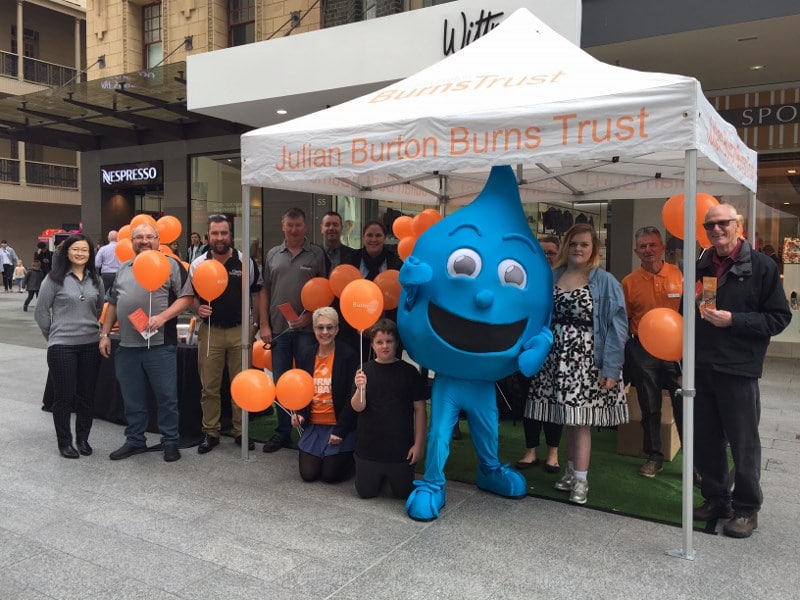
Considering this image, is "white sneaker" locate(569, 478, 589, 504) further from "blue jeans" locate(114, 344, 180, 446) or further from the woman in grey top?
the woman in grey top

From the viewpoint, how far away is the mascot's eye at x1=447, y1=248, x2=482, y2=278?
3582 millimetres

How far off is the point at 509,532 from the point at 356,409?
1154 mm

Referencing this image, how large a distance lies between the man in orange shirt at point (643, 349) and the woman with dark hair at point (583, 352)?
65 cm

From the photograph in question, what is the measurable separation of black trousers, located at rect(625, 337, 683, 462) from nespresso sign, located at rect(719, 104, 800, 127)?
638cm

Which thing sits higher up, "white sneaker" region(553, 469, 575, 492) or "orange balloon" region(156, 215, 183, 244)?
"orange balloon" region(156, 215, 183, 244)

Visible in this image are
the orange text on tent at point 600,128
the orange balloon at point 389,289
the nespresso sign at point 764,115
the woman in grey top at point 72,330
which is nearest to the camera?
the orange text on tent at point 600,128

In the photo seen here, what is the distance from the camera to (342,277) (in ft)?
15.3

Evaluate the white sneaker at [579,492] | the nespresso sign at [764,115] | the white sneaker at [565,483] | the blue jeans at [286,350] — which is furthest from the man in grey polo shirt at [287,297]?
the nespresso sign at [764,115]

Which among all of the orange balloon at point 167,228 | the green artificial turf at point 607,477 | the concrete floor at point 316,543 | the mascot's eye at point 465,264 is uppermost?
the orange balloon at point 167,228

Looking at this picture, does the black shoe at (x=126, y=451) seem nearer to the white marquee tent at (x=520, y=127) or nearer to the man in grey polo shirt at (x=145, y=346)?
the man in grey polo shirt at (x=145, y=346)

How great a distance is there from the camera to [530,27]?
466 cm

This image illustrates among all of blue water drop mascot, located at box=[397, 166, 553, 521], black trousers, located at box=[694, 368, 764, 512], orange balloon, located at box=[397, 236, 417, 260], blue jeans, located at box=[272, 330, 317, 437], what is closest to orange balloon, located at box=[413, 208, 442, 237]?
orange balloon, located at box=[397, 236, 417, 260]

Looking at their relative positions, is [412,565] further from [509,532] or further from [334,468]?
[334,468]

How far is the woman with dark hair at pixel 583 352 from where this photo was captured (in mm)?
3883
